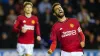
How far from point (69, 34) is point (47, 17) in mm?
7547

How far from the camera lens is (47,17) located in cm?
1655

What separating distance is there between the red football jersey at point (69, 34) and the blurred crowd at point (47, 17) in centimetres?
622

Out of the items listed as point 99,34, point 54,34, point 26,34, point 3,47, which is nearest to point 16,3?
point 3,47

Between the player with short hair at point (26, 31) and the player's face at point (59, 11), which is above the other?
the player's face at point (59, 11)

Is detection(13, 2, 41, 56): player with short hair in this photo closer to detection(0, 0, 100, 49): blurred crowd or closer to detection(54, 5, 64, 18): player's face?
detection(54, 5, 64, 18): player's face

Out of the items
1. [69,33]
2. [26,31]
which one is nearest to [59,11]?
[69,33]

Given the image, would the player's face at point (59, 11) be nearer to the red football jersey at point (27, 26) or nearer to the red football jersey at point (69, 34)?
the red football jersey at point (69, 34)

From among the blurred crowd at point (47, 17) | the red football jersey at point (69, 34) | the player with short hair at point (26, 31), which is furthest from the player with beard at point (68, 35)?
the blurred crowd at point (47, 17)

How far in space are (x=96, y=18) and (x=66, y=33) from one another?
8182 millimetres

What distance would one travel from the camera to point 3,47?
50.4 feet

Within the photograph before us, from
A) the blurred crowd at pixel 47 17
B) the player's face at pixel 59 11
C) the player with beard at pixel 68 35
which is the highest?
the player's face at pixel 59 11

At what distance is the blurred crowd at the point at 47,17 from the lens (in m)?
15.5

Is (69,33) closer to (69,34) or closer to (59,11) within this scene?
(69,34)

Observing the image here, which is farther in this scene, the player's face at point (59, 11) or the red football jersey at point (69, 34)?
the red football jersey at point (69, 34)
